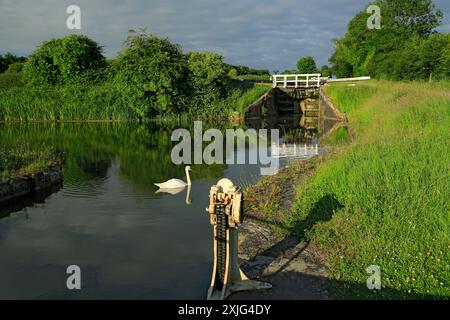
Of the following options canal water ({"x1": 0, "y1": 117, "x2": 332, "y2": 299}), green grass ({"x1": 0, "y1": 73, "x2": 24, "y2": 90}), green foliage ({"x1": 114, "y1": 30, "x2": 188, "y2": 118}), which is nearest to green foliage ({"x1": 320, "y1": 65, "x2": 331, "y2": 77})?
green foliage ({"x1": 114, "y1": 30, "x2": 188, "y2": 118})

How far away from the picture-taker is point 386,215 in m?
9.26

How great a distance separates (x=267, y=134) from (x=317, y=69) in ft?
151

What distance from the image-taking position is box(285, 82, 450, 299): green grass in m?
7.27

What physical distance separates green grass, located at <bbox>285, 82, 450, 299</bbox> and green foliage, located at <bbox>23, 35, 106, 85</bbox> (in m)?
43.0

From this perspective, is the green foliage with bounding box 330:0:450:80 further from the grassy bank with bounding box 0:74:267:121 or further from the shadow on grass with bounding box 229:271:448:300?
the shadow on grass with bounding box 229:271:448:300

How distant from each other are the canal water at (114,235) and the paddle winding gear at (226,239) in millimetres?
679

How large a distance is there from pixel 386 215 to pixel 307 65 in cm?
6857

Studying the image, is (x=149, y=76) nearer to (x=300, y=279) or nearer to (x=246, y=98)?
(x=246, y=98)

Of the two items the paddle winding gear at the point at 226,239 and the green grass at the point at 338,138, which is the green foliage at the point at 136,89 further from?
the paddle winding gear at the point at 226,239

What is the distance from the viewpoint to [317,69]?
75.2m

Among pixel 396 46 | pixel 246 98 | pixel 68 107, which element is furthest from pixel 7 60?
pixel 396 46

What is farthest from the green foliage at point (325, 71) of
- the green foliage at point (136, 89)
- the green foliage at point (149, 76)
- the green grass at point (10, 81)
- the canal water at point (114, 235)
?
the canal water at point (114, 235)

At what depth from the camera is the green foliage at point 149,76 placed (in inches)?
1709
